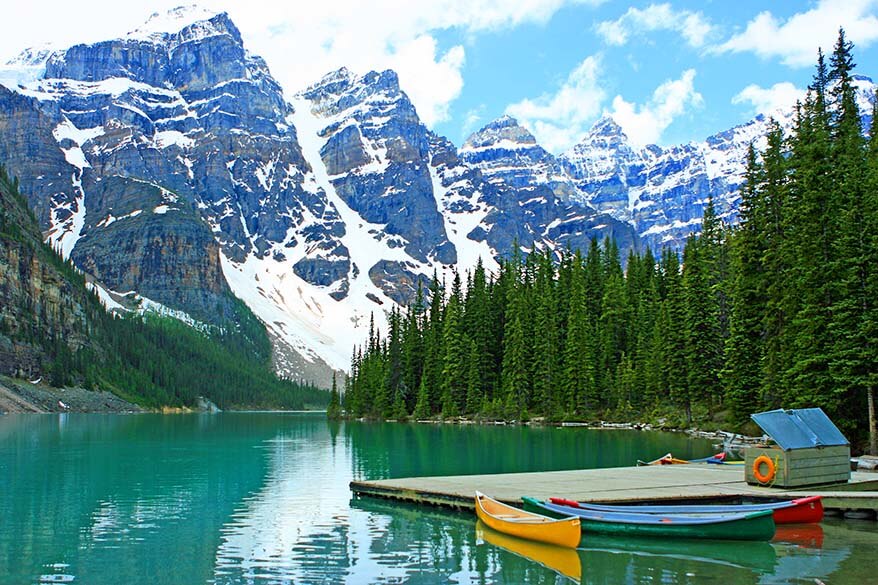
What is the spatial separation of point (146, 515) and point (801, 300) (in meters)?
34.6

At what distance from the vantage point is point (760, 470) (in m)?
30.8

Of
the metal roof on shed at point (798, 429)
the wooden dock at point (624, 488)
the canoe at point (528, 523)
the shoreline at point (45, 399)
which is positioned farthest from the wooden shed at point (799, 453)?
the shoreline at point (45, 399)

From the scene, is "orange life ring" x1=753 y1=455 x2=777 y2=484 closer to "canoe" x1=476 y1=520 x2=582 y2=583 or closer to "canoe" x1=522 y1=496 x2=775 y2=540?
"canoe" x1=522 y1=496 x2=775 y2=540

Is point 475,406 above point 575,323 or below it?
below

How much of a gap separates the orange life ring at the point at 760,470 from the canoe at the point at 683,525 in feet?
17.6

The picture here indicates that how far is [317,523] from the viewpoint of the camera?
1171 inches

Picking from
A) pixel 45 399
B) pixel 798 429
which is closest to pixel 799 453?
pixel 798 429

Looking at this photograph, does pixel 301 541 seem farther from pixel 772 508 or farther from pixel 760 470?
pixel 760 470

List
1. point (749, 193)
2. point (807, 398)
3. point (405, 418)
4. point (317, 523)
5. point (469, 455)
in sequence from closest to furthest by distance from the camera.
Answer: point (317, 523), point (807, 398), point (469, 455), point (749, 193), point (405, 418)

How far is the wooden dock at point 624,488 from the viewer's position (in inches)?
1134

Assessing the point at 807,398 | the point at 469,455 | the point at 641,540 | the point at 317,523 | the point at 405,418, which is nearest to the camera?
the point at 641,540

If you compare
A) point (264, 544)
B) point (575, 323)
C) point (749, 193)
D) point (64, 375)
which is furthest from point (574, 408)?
point (64, 375)

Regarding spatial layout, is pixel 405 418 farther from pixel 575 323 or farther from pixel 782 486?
pixel 782 486

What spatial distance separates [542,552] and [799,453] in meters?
11.5
